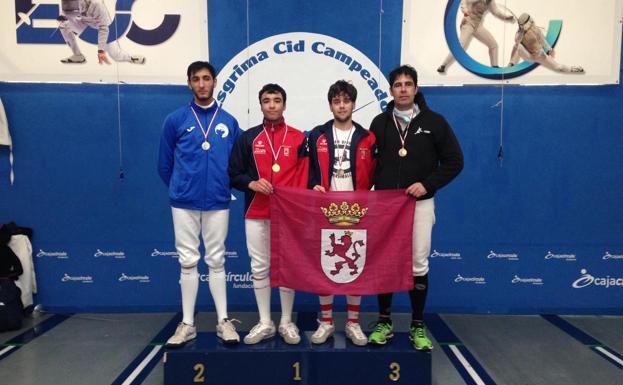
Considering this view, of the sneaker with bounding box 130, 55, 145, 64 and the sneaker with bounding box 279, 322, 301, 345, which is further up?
the sneaker with bounding box 130, 55, 145, 64

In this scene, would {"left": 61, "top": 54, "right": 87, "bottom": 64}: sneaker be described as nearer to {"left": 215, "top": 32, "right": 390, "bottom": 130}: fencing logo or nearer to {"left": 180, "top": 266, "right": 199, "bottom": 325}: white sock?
{"left": 215, "top": 32, "right": 390, "bottom": 130}: fencing logo

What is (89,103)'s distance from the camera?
3820mm

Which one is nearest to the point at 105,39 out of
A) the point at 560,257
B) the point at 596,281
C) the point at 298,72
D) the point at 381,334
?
the point at 298,72

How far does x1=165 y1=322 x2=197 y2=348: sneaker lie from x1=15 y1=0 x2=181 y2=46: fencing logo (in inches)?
99.0

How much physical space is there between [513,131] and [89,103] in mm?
3850

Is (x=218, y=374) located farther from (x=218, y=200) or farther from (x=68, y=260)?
(x=68, y=260)

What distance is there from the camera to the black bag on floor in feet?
11.2

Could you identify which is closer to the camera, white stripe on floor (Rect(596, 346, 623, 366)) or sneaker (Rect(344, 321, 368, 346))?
sneaker (Rect(344, 321, 368, 346))

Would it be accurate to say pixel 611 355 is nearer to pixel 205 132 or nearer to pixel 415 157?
pixel 415 157

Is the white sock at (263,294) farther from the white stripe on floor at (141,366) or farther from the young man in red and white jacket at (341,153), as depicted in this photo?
the white stripe on floor at (141,366)

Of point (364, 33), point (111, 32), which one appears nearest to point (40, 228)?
point (111, 32)

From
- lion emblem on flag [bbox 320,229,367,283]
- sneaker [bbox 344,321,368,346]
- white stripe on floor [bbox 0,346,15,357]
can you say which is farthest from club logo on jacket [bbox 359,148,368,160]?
white stripe on floor [bbox 0,346,15,357]

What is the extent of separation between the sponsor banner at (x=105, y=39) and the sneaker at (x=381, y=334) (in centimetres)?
269

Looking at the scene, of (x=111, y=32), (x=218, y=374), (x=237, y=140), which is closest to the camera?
(x=218, y=374)
